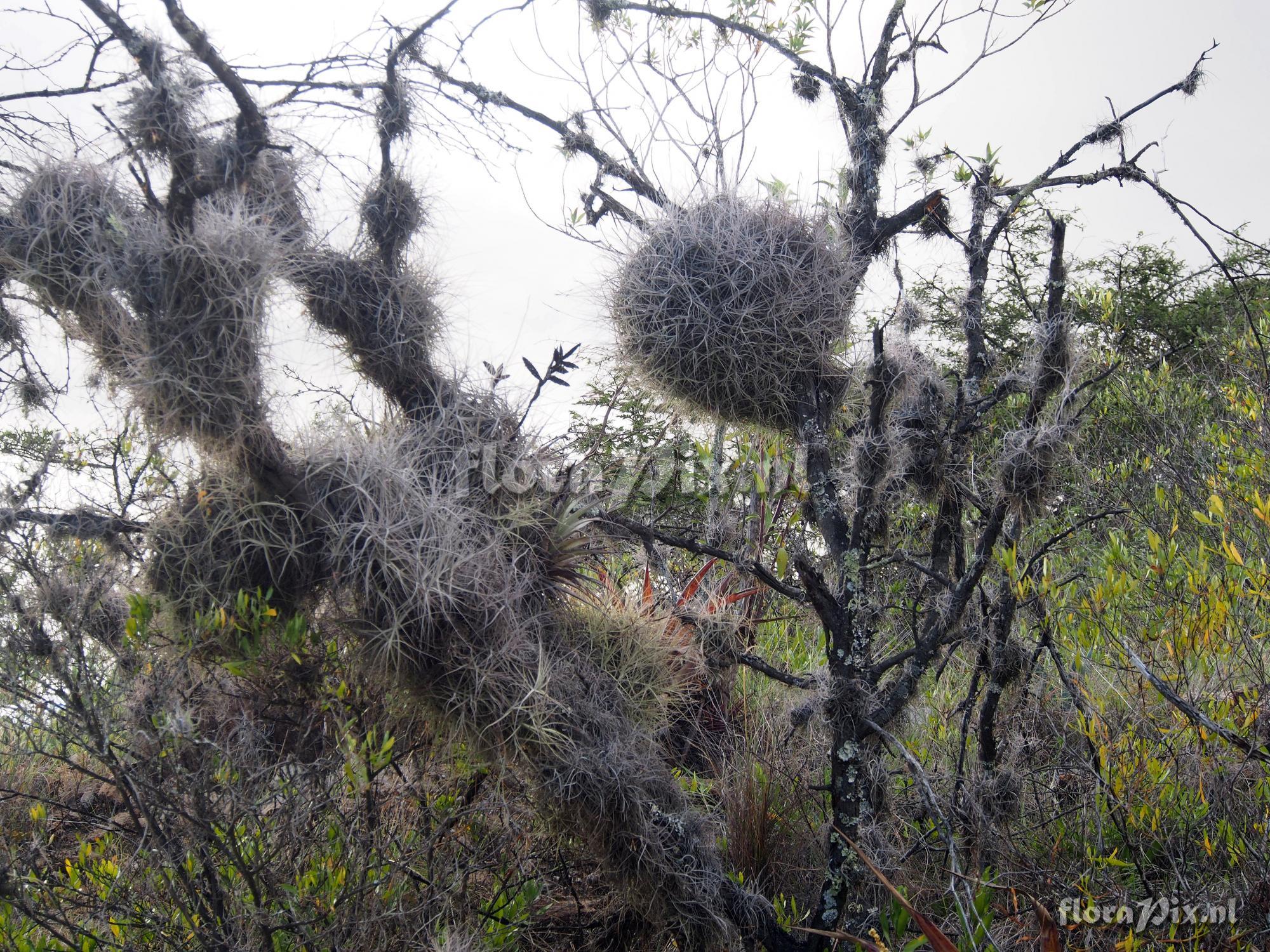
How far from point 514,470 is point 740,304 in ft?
2.97

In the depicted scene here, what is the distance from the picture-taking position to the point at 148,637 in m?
2.41

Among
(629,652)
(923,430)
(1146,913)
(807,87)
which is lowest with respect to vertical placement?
(1146,913)

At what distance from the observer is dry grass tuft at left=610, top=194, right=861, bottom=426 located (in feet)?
9.11

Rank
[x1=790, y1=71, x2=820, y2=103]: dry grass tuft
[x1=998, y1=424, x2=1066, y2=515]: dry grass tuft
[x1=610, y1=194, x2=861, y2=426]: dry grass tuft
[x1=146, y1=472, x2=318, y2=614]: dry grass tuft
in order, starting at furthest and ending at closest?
[x1=790, y1=71, x2=820, y2=103]: dry grass tuft, [x1=610, y1=194, x2=861, y2=426]: dry grass tuft, [x1=998, y1=424, x2=1066, y2=515]: dry grass tuft, [x1=146, y1=472, x2=318, y2=614]: dry grass tuft

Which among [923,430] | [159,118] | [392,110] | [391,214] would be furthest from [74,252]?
[923,430]

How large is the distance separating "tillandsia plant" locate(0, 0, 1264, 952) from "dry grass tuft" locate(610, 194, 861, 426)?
0.01 m

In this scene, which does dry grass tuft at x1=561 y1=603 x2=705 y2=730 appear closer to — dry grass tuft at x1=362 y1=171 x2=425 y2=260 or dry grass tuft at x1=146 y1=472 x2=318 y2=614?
dry grass tuft at x1=146 y1=472 x2=318 y2=614

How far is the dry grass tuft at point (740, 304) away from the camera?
2.78 metres

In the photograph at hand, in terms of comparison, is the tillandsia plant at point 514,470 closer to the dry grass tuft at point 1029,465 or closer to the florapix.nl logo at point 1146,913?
the dry grass tuft at point 1029,465

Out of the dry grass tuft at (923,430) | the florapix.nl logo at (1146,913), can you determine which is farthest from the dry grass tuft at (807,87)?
the florapix.nl logo at (1146,913)


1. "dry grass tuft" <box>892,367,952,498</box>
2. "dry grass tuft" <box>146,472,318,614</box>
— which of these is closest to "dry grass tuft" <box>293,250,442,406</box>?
"dry grass tuft" <box>146,472,318,614</box>

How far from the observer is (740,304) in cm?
279

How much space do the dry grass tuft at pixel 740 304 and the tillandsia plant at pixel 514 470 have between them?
0.01 metres

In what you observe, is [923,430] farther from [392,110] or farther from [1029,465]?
[392,110]
